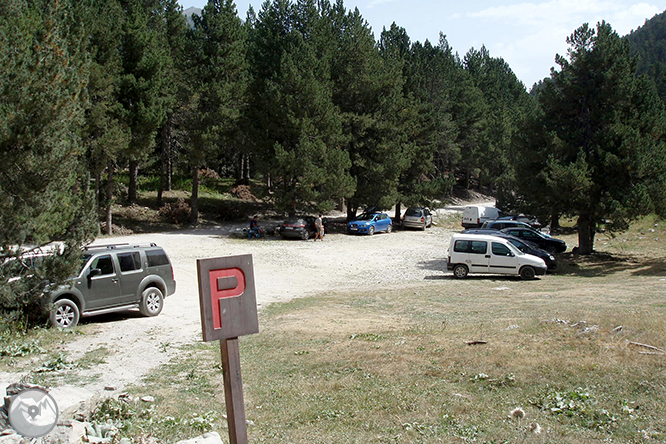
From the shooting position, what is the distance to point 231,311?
4.48 meters

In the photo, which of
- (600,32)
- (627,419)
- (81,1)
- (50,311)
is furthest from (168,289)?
(600,32)

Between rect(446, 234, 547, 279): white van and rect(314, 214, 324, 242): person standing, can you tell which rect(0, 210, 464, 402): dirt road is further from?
rect(446, 234, 547, 279): white van

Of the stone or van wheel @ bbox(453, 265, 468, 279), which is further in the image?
van wheel @ bbox(453, 265, 468, 279)

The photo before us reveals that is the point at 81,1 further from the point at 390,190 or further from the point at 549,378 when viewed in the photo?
the point at 549,378

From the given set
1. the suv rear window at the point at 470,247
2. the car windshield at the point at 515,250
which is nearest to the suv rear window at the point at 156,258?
the suv rear window at the point at 470,247

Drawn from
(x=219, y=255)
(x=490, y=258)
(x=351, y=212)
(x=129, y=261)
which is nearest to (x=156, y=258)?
(x=129, y=261)

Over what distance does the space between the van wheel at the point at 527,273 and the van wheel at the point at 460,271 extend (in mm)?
2206

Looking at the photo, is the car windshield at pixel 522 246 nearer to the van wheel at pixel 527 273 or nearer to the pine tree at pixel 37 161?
the van wheel at pixel 527 273

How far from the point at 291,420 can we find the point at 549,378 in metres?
3.65

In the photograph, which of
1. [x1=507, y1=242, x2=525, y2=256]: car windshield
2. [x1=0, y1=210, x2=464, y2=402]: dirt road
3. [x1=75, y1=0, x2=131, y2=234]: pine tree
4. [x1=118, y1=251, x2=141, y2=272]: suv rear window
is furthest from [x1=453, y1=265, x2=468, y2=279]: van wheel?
[x1=75, y1=0, x2=131, y2=234]: pine tree

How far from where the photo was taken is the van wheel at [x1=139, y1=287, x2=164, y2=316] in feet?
48.6

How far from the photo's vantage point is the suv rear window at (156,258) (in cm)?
1514

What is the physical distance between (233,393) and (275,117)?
33.8m

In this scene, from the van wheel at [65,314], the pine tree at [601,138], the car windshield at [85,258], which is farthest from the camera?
the pine tree at [601,138]
